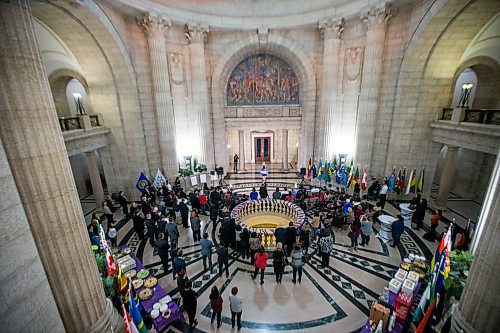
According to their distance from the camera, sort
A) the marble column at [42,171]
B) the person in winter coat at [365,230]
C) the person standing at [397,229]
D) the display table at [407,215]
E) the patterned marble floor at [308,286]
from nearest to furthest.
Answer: the marble column at [42,171], the patterned marble floor at [308,286], the person standing at [397,229], the person in winter coat at [365,230], the display table at [407,215]

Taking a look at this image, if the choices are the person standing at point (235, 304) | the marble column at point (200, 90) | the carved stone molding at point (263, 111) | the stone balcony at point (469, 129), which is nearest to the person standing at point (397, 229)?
the stone balcony at point (469, 129)

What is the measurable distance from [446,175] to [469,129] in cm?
237

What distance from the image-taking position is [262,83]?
15.0 m

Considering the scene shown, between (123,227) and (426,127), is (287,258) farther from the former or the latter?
(426,127)

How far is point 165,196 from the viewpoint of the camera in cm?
1051

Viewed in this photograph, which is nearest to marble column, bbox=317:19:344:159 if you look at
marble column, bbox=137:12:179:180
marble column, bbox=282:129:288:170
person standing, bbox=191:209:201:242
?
marble column, bbox=282:129:288:170

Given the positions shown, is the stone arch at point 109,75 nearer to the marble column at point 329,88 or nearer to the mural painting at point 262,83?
the mural painting at point 262,83

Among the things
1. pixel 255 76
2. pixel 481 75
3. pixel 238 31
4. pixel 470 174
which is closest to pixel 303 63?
pixel 255 76

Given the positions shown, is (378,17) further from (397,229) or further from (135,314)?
(135,314)

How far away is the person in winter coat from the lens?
25.3ft

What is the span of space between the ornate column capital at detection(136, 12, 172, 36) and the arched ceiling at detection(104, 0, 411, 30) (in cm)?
35

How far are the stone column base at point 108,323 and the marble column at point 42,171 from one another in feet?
0.06

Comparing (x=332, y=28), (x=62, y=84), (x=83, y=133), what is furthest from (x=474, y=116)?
(x=62, y=84)

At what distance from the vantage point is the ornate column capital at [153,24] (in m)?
10.6
